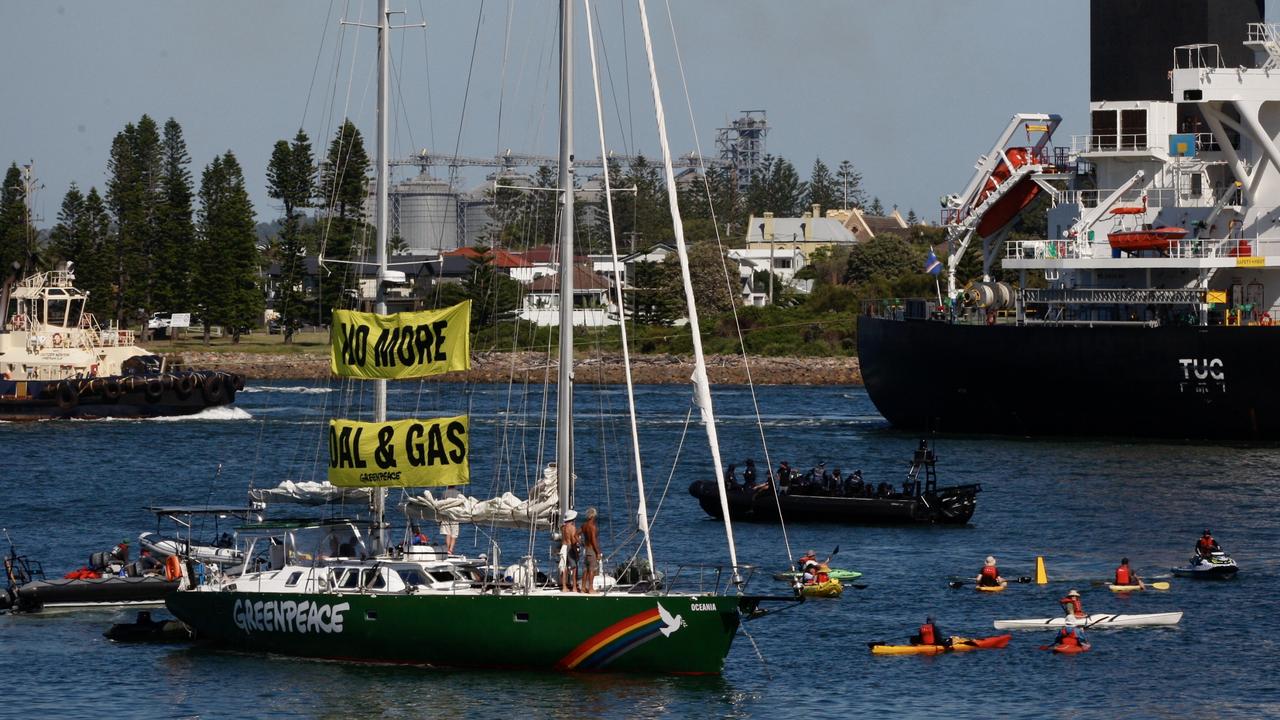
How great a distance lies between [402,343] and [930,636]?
39.3 ft

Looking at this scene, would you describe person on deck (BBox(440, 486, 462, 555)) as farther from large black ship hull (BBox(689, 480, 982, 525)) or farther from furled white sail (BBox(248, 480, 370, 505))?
large black ship hull (BBox(689, 480, 982, 525))

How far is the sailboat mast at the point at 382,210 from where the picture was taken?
110 ft

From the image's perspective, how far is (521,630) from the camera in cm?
3108

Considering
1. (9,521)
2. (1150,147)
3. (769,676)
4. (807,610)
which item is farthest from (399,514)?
(1150,147)

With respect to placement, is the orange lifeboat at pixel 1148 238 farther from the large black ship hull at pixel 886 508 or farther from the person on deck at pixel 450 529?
the person on deck at pixel 450 529

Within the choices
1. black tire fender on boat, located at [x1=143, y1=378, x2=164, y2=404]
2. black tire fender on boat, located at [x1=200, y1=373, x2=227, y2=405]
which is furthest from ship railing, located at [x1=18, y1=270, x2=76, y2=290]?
black tire fender on boat, located at [x1=200, y1=373, x2=227, y2=405]

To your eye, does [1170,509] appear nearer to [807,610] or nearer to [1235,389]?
[1235,389]

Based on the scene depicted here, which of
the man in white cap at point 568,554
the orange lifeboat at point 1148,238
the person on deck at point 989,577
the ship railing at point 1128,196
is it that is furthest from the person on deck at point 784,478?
the ship railing at point 1128,196

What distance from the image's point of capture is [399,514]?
174 feet

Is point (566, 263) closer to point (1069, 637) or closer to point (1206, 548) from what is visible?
point (1069, 637)

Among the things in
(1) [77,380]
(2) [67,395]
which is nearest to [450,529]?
(2) [67,395]

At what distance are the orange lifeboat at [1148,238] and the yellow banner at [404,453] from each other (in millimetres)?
45404

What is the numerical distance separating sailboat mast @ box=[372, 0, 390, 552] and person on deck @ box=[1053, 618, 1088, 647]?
1356 centimetres

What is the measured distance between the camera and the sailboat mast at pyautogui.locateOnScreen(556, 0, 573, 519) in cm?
3142
